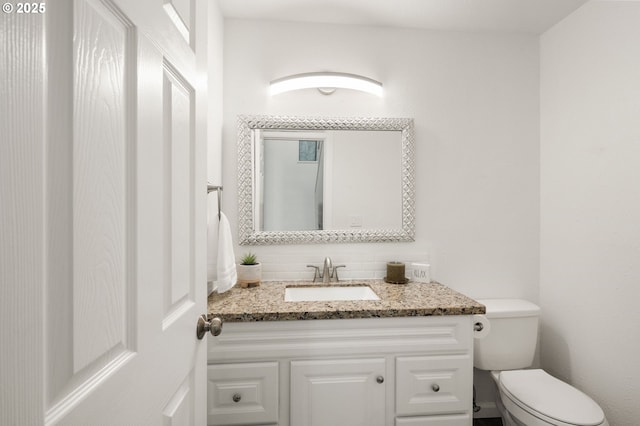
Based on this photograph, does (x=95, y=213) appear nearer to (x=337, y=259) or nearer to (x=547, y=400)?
(x=337, y=259)

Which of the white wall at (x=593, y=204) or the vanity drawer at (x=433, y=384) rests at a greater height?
the white wall at (x=593, y=204)

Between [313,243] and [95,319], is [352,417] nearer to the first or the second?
[313,243]

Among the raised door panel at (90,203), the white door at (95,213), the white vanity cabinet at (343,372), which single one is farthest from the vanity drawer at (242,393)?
the raised door panel at (90,203)

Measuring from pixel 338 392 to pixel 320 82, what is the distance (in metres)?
1.62

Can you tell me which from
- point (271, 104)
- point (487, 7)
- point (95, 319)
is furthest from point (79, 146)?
point (487, 7)

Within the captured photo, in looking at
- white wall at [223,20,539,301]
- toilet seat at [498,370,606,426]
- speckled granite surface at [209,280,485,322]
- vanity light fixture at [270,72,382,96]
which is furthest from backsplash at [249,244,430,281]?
vanity light fixture at [270,72,382,96]

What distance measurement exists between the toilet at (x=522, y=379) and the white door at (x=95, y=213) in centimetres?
147

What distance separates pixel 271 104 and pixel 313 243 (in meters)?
0.89

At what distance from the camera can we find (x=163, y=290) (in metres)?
0.65

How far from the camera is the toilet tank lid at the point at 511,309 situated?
1.75 meters

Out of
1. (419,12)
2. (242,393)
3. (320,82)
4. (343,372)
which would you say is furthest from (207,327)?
(419,12)

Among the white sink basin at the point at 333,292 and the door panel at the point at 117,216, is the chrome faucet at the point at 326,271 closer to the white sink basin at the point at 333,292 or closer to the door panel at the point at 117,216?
the white sink basin at the point at 333,292

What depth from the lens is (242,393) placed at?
1.31m

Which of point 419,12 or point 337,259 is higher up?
point 419,12
